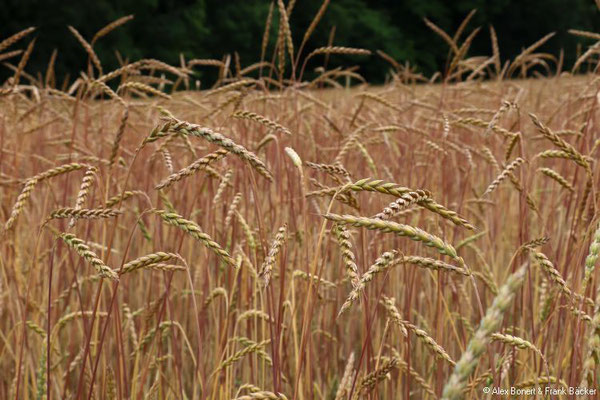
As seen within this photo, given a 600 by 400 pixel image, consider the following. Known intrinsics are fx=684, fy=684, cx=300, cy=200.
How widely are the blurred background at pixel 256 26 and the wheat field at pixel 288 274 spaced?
32.6 ft

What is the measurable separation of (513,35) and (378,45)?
676 cm

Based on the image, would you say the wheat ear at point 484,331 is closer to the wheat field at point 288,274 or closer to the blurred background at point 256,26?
the wheat field at point 288,274

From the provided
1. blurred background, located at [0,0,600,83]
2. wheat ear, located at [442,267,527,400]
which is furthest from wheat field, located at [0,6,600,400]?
blurred background, located at [0,0,600,83]

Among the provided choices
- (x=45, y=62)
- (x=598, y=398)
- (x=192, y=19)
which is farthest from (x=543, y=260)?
(x=192, y=19)

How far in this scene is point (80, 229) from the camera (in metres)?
1.86

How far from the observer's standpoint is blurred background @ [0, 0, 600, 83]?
12.4 meters

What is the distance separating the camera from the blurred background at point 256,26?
1241 cm

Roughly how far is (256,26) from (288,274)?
14.8m

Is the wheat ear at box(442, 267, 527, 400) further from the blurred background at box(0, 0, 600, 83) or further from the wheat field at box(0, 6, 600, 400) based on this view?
the blurred background at box(0, 0, 600, 83)

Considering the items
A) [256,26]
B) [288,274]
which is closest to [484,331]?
[288,274]

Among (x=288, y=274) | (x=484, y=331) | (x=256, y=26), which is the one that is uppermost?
(x=484, y=331)

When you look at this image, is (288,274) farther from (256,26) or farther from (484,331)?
(256,26)

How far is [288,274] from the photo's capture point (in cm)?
148

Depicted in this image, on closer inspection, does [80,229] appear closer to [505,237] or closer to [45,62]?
[505,237]
